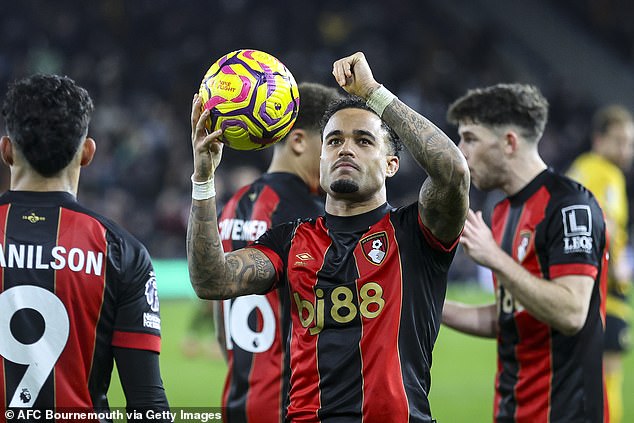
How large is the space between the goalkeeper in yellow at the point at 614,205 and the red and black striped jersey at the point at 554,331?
132 inches

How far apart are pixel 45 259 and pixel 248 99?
1034 mm

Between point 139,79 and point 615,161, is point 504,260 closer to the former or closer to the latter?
point 615,161

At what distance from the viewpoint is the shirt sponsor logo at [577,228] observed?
479 cm

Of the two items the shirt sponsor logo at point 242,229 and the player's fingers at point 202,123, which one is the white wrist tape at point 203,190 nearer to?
the player's fingers at point 202,123

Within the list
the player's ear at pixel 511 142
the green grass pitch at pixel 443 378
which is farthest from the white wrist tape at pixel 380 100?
the green grass pitch at pixel 443 378

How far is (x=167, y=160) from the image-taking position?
20.5 metres

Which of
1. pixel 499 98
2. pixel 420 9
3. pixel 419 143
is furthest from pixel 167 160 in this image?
pixel 419 143

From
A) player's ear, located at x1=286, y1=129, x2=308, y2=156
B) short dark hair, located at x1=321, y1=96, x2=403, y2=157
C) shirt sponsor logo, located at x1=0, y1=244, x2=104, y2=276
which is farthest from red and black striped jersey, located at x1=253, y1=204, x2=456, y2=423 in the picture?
player's ear, located at x1=286, y1=129, x2=308, y2=156

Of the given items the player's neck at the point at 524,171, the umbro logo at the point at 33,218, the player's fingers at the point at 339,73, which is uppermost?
the player's neck at the point at 524,171

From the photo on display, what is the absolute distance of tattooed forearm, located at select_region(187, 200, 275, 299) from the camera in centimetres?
387

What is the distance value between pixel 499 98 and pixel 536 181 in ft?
1.68

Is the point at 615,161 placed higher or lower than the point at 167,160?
lower

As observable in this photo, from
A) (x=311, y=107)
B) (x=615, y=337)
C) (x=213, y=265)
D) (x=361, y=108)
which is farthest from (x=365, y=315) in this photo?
(x=615, y=337)

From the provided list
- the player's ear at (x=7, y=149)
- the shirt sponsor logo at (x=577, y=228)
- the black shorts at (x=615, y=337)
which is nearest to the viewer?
the player's ear at (x=7, y=149)
